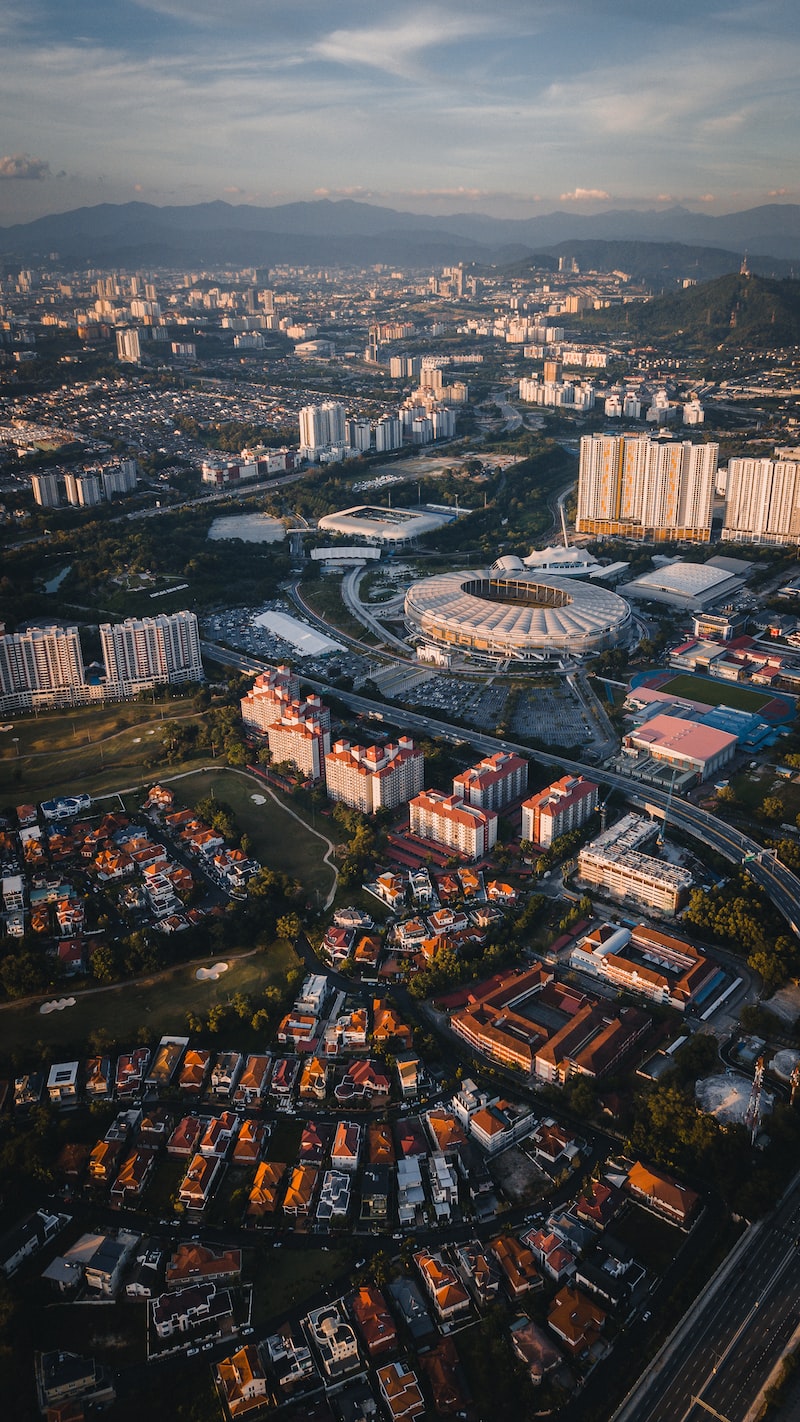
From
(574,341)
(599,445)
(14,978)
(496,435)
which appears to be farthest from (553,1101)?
(574,341)

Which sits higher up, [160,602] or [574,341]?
[574,341]

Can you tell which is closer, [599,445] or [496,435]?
[599,445]

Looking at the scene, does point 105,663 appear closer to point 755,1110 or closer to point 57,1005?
point 57,1005

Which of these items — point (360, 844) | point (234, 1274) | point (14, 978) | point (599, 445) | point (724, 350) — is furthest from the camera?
point (724, 350)

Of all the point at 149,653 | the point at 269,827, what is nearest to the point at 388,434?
the point at 149,653

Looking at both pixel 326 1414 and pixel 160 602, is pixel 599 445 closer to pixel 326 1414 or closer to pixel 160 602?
pixel 160 602

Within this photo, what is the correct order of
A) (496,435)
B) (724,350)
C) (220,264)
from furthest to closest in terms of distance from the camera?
(220,264) < (724,350) < (496,435)

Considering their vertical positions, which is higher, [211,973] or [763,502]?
[763,502]
